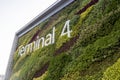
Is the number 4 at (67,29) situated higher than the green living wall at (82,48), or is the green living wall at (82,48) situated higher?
the number 4 at (67,29)

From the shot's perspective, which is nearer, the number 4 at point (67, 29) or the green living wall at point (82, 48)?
the green living wall at point (82, 48)

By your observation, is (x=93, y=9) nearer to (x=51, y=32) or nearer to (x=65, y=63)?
(x=65, y=63)

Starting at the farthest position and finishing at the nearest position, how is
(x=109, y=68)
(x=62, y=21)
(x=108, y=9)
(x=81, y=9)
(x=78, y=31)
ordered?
(x=62, y=21) → (x=81, y=9) → (x=78, y=31) → (x=108, y=9) → (x=109, y=68)

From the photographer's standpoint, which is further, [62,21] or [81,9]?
[62,21]

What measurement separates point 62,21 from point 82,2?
1372 mm

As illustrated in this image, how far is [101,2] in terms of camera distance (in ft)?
27.4

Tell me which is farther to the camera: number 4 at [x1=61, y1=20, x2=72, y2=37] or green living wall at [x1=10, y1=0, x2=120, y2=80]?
number 4 at [x1=61, y1=20, x2=72, y2=37]

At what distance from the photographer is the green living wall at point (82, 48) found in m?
6.90

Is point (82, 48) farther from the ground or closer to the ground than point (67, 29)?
closer to the ground

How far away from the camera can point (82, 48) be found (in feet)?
26.5

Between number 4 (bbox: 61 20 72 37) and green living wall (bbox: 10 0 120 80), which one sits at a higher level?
number 4 (bbox: 61 20 72 37)

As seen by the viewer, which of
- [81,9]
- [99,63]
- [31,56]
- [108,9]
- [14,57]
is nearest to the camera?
[99,63]

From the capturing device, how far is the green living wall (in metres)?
6.90

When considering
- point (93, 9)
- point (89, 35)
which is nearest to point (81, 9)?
point (93, 9)
